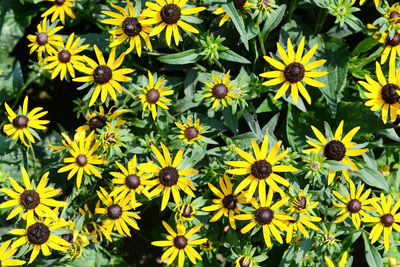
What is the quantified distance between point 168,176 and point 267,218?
23.3 inches

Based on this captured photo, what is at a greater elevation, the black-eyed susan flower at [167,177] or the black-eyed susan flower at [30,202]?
the black-eyed susan flower at [167,177]

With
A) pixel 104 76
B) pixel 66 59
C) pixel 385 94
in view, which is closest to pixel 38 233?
pixel 104 76

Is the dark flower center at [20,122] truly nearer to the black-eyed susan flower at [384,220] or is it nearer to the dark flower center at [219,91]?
the dark flower center at [219,91]

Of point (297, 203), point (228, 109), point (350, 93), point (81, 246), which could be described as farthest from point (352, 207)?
point (81, 246)

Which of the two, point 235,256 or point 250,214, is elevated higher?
point 250,214

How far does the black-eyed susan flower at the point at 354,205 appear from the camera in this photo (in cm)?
252

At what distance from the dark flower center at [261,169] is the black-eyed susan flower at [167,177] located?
326 mm

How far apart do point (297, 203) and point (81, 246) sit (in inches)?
51.8

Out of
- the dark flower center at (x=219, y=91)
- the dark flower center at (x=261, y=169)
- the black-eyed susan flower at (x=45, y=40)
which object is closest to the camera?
the dark flower center at (x=261, y=169)

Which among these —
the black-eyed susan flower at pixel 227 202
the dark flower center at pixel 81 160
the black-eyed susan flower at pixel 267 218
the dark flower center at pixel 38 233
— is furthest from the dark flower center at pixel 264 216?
the dark flower center at pixel 38 233

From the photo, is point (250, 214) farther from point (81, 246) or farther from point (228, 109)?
point (81, 246)

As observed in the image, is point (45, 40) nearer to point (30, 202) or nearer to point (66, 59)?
point (66, 59)

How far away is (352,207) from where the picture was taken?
→ 2.53 meters

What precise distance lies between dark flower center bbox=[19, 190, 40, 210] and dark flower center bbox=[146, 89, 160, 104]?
0.86m
